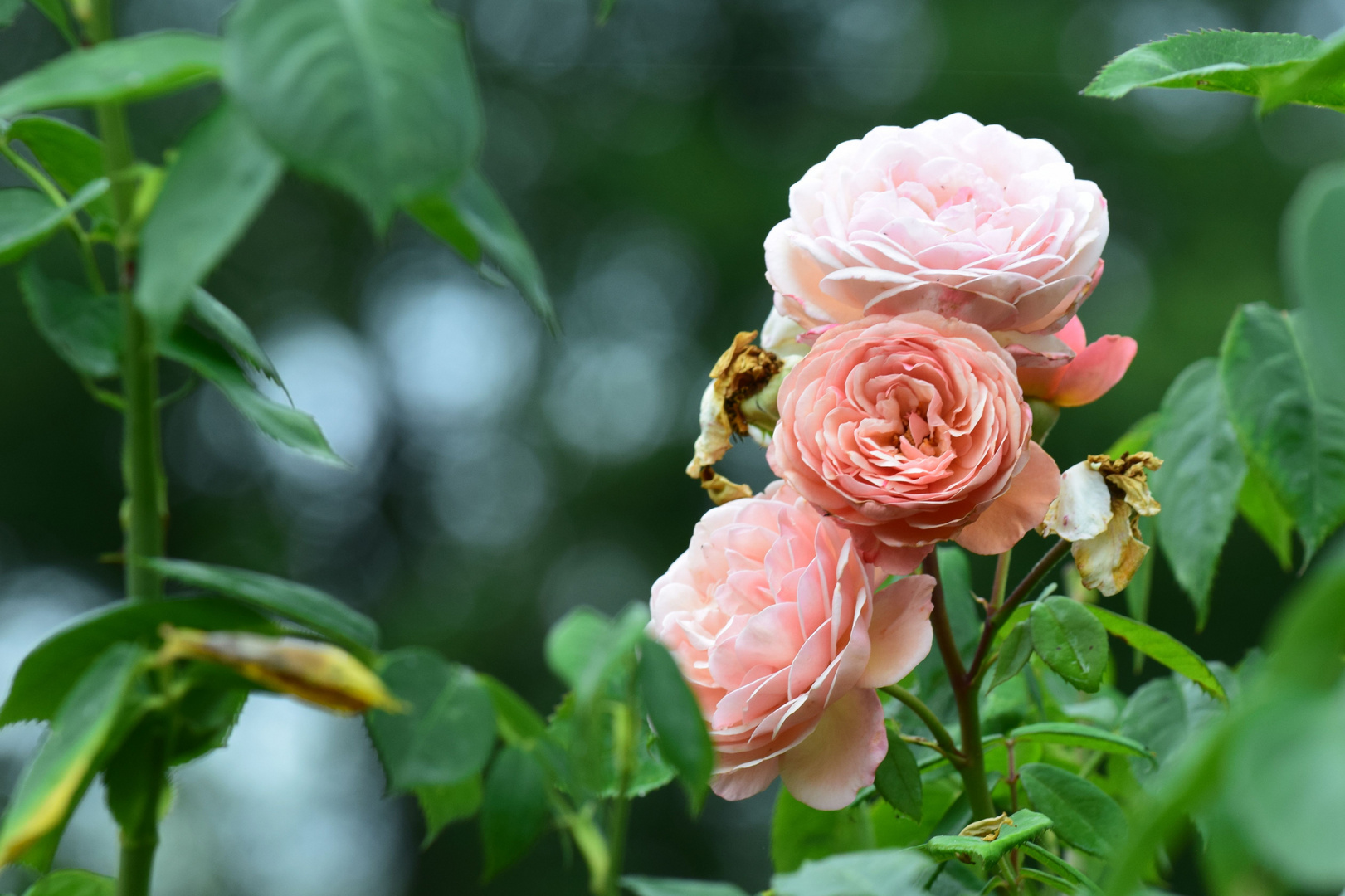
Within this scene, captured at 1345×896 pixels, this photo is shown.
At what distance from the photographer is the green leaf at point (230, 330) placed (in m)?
0.23

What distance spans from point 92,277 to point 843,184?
180mm

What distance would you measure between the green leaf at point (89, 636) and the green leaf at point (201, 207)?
0.06 metres

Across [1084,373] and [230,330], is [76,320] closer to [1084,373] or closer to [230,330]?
[230,330]

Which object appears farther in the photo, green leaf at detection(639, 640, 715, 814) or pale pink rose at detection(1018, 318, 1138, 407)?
pale pink rose at detection(1018, 318, 1138, 407)

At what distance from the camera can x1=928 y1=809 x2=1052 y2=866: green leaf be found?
0.72 feet

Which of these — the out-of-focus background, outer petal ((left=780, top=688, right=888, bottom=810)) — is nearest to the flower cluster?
outer petal ((left=780, top=688, right=888, bottom=810))

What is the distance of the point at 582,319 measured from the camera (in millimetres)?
3219

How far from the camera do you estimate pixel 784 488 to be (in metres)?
0.30

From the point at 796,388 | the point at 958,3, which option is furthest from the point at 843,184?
the point at 958,3

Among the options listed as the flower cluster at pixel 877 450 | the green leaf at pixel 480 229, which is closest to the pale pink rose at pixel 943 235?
the flower cluster at pixel 877 450

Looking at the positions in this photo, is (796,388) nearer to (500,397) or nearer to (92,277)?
(92,277)

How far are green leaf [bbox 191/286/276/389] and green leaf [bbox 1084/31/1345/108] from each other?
0.64 feet

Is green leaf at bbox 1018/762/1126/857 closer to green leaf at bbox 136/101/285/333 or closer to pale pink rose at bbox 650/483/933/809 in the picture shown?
pale pink rose at bbox 650/483/933/809

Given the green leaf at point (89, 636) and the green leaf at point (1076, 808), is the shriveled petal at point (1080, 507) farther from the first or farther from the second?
the green leaf at point (89, 636)
